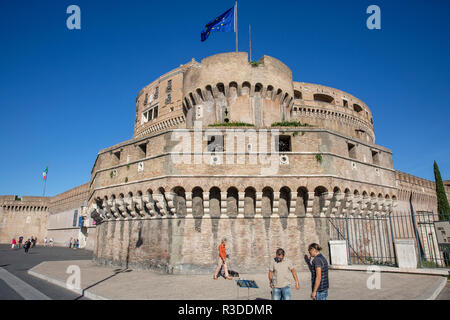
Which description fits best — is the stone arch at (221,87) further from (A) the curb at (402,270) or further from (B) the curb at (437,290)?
(B) the curb at (437,290)

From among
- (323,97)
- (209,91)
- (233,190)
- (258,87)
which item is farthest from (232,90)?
(323,97)

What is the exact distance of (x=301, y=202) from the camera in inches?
532

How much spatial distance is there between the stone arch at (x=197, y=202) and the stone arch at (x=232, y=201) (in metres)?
1.34

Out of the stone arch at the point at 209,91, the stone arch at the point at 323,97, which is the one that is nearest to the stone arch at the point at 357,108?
the stone arch at the point at 323,97

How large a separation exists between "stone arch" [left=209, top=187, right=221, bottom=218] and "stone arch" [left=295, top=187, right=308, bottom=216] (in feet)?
12.8

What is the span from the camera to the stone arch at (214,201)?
13164 millimetres

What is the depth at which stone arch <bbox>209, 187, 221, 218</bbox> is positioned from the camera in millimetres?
13164

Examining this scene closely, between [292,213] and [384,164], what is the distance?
7644 millimetres

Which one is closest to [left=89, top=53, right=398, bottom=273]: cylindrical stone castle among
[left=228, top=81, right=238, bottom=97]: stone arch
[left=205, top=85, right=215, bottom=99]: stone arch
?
[left=228, top=81, right=238, bottom=97]: stone arch

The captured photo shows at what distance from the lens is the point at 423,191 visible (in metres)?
31.4

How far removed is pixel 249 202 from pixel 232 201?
85 cm
